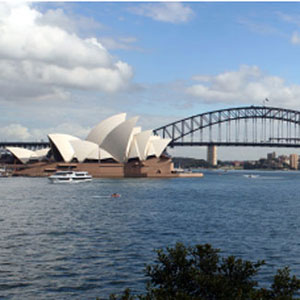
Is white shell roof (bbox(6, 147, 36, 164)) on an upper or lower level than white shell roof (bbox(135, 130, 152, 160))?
lower

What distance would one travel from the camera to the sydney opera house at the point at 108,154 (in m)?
92.9

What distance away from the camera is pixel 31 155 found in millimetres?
109562

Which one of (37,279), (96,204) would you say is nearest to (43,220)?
(96,204)

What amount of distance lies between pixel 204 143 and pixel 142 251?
10093 centimetres

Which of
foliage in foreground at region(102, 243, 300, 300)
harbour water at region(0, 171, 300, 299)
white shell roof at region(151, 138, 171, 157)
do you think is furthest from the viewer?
white shell roof at region(151, 138, 171, 157)

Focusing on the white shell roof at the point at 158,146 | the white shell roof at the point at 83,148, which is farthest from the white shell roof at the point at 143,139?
the white shell roof at the point at 83,148

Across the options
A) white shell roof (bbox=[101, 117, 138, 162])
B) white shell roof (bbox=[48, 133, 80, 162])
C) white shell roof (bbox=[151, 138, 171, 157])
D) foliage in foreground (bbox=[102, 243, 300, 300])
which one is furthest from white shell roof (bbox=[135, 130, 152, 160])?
foliage in foreground (bbox=[102, 243, 300, 300])

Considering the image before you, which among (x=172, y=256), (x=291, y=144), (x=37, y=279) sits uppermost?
(x=291, y=144)

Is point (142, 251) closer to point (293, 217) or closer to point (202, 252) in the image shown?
point (202, 252)

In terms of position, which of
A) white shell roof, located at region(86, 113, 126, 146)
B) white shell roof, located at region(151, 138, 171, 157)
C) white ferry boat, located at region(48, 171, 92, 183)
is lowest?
white ferry boat, located at region(48, 171, 92, 183)

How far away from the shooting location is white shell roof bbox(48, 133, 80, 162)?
95.9 meters

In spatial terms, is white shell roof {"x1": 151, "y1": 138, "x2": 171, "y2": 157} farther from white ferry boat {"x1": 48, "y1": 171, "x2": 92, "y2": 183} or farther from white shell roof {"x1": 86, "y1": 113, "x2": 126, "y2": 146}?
white ferry boat {"x1": 48, "y1": 171, "x2": 92, "y2": 183}

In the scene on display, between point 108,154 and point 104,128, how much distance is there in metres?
5.88

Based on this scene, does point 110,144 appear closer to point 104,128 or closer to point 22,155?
point 104,128
